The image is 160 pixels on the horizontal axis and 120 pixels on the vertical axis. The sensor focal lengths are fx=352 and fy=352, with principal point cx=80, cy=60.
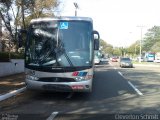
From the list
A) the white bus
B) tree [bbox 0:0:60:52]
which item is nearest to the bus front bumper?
the white bus

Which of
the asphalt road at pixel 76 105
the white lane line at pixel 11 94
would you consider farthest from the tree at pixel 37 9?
the asphalt road at pixel 76 105

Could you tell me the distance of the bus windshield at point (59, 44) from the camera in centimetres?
1374

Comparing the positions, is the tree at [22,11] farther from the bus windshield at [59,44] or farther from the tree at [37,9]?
the bus windshield at [59,44]

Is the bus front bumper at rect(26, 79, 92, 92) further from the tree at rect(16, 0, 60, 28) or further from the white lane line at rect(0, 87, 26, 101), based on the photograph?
the tree at rect(16, 0, 60, 28)

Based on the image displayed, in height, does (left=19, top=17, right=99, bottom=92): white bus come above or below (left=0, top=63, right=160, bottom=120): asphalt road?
above

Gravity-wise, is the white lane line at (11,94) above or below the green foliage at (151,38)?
below

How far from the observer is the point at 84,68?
44.7 feet

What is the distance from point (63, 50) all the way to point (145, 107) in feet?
12.8

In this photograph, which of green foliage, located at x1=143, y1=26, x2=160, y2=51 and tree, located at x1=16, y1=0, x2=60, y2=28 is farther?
green foliage, located at x1=143, y1=26, x2=160, y2=51

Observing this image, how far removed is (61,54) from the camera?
45.3 feet

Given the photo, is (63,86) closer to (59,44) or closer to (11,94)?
(59,44)

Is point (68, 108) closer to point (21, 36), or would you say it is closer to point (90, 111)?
point (90, 111)

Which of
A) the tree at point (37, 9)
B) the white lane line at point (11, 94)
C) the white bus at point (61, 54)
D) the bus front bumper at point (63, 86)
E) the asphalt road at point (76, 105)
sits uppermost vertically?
the tree at point (37, 9)

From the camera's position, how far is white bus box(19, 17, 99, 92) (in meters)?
13.5
